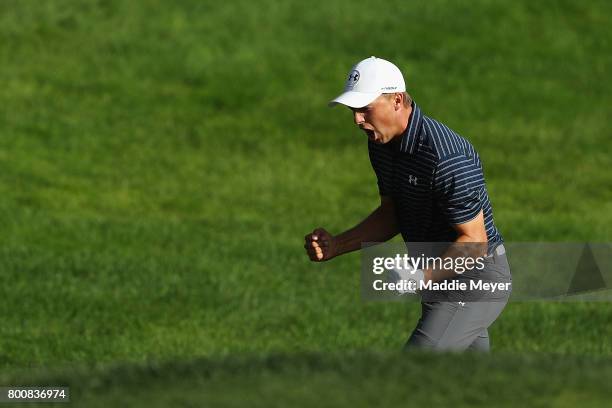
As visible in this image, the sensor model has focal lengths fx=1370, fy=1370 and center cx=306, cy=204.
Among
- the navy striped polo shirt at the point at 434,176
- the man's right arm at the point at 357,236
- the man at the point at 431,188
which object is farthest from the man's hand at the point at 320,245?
the navy striped polo shirt at the point at 434,176

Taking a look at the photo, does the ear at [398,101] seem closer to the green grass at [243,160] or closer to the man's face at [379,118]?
the man's face at [379,118]

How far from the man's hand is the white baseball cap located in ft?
3.32

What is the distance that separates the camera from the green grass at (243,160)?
13883 millimetres

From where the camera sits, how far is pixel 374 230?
30.4ft

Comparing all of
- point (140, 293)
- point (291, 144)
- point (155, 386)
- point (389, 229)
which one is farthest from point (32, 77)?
point (155, 386)

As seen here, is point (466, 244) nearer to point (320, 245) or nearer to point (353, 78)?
point (320, 245)

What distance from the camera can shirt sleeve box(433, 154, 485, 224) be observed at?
842 cm

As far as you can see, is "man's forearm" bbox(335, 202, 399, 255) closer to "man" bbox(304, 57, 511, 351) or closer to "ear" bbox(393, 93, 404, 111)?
"man" bbox(304, 57, 511, 351)

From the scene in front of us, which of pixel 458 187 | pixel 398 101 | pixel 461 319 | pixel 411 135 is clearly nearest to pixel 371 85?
pixel 398 101

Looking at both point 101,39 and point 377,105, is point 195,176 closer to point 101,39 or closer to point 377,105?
point 101,39

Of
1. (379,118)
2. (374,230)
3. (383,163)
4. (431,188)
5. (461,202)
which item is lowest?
(374,230)

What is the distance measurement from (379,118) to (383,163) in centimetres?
37

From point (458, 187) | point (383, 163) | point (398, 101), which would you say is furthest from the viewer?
point (383, 163)

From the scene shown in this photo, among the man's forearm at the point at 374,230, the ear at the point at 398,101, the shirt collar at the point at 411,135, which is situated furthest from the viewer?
the man's forearm at the point at 374,230
